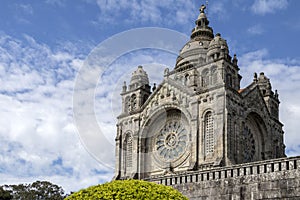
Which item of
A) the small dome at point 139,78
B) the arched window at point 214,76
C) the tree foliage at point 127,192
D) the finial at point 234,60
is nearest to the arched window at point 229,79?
the arched window at point 214,76

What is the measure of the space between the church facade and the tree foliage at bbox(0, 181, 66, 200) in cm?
1634

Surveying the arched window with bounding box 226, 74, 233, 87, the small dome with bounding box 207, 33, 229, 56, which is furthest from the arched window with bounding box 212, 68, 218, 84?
the small dome with bounding box 207, 33, 229, 56

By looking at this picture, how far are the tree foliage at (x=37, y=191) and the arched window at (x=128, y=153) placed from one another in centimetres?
1597

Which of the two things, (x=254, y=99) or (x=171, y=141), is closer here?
(x=254, y=99)

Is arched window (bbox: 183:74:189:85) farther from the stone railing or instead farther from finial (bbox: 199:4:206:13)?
the stone railing

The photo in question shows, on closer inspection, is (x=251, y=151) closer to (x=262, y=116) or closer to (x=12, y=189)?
(x=262, y=116)

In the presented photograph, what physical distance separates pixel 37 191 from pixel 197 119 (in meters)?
27.8

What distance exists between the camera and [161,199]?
59.1 ft

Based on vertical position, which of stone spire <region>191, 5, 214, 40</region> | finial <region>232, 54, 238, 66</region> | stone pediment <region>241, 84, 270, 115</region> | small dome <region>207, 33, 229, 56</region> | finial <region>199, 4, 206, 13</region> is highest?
finial <region>199, 4, 206, 13</region>

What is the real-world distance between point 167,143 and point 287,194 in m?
22.6

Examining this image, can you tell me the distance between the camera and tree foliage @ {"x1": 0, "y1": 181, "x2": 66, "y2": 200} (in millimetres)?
57028

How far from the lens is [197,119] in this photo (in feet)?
131

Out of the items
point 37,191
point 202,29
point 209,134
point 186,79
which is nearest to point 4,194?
point 37,191

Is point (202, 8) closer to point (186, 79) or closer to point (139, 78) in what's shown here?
point (186, 79)
